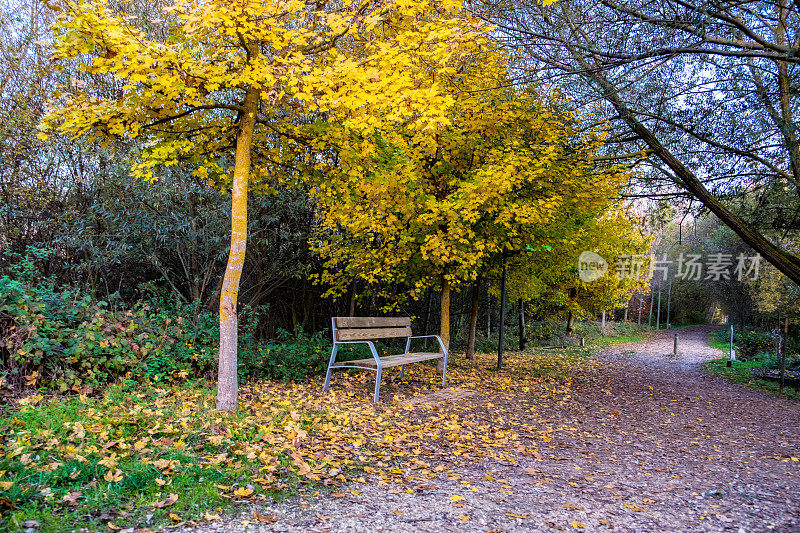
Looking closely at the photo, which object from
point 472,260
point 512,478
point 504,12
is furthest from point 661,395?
point 504,12

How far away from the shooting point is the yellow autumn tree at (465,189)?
23.3ft

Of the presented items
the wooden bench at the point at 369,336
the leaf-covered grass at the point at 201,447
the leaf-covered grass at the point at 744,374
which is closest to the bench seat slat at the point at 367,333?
the wooden bench at the point at 369,336

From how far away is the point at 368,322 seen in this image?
266 inches

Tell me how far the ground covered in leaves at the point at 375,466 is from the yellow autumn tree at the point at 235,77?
107 cm

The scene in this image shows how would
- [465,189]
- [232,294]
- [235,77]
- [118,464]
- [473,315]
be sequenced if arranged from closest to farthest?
[118,464] → [235,77] → [232,294] → [465,189] → [473,315]

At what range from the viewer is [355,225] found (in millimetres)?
7129

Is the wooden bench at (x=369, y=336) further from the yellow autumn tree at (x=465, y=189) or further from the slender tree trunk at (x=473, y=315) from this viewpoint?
the slender tree trunk at (x=473, y=315)

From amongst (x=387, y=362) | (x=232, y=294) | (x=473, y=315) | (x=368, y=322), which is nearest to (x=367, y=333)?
(x=368, y=322)

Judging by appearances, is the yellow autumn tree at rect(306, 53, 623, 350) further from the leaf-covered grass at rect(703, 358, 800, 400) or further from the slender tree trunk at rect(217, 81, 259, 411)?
the leaf-covered grass at rect(703, 358, 800, 400)

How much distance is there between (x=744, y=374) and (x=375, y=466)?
472 inches

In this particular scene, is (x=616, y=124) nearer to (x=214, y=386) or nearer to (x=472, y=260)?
(x=472, y=260)

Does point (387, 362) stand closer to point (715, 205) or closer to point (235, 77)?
point (235, 77)

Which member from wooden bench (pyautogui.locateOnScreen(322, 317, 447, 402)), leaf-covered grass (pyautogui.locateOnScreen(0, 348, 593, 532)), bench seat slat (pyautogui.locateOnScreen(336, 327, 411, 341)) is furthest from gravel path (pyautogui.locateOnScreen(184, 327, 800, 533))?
bench seat slat (pyautogui.locateOnScreen(336, 327, 411, 341))

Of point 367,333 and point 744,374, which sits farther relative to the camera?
point 744,374
